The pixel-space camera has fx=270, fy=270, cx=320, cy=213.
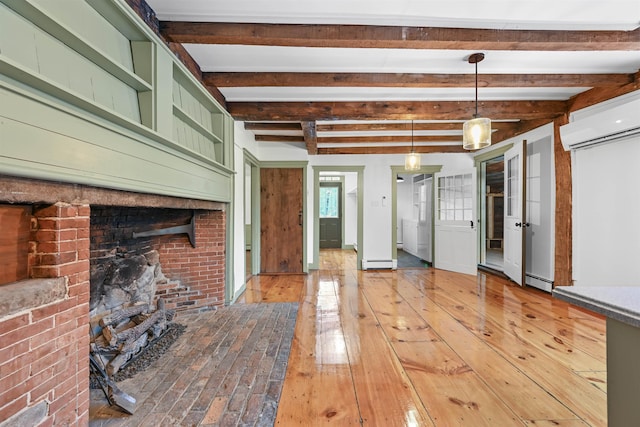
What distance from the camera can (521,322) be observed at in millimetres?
2693

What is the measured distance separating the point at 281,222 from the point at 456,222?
125 inches

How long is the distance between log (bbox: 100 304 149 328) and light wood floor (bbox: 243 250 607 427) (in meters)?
1.32

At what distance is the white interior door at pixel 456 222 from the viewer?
4.70m

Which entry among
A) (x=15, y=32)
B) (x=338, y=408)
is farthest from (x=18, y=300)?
(x=338, y=408)

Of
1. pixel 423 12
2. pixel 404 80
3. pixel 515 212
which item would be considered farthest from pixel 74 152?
pixel 515 212

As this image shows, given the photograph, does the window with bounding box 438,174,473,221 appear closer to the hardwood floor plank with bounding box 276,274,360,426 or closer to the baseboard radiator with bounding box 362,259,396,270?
the baseboard radiator with bounding box 362,259,396,270

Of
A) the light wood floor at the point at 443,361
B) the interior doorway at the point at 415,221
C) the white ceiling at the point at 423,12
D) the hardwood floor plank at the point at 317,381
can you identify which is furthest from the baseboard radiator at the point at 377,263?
the white ceiling at the point at 423,12

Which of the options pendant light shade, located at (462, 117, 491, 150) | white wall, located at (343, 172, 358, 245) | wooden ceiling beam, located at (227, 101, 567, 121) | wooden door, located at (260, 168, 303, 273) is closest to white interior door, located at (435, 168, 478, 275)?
wooden ceiling beam, located at (227, 101, 567, 121)

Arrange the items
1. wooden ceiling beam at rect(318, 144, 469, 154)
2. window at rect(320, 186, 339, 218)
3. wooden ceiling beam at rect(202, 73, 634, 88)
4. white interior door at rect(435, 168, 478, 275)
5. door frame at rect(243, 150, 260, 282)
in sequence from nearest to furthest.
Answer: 1. wooden ceiling beam at rect(202, 73, 634, 88)
2. white interior door at rect(435, 168, 478, 275)
3. door frame at rect(243, 150, 260, 282)
4. wooden ceiling beam at rect(318, 144, 469, 154)
5. window at rect(320, 186, 339, 218)

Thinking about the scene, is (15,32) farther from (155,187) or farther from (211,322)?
(211,322)

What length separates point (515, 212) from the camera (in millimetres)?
4141

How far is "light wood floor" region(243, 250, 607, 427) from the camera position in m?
1.51

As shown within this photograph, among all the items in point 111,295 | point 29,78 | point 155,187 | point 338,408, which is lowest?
point 338,408

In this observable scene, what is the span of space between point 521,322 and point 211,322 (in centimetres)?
308
